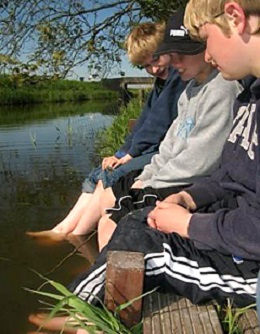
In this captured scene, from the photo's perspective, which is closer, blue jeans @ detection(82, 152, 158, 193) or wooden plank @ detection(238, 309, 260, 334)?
wooden plank @ detection(238, 309, 260, 334)

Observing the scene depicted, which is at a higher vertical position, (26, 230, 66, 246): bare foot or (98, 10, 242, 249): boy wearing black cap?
(98, 10, 242, 249): boy wearing black cap

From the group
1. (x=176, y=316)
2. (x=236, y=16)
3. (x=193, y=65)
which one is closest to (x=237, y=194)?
(x=176, y=316)

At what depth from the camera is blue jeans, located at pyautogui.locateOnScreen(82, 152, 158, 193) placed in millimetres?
3082

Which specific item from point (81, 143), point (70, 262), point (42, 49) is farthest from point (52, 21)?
point (70, 262)

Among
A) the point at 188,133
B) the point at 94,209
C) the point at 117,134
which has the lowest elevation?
the point at 117,134

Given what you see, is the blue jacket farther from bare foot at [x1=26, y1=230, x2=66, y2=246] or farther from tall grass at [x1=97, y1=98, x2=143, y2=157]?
tall grass at [x1=97, y1=98, x2=143, y2=157]

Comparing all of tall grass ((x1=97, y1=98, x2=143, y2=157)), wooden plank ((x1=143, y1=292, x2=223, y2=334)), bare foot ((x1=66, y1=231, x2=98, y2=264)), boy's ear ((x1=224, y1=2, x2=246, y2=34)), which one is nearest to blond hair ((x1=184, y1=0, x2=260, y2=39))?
boy's ear ((x1=224, y1=2, x2=246, y2=34))

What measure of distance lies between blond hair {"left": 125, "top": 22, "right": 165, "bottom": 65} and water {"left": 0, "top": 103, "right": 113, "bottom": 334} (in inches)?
48.7

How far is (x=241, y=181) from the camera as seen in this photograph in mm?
1707

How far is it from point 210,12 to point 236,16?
131 mm

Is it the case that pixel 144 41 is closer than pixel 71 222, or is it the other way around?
pixel 144 41

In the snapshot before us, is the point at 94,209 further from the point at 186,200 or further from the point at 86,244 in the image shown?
the point at 186,200

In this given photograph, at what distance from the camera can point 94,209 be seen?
322 cm

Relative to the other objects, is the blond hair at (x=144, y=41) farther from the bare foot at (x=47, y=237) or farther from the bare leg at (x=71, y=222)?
the bare foot at (x=47, y=237)
